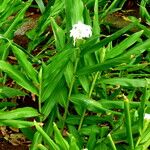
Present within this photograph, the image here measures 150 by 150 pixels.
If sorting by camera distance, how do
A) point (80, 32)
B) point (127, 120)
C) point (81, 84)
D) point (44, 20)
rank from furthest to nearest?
point (44, 20), point (81, 84), point (80, 32), point (127, 120)

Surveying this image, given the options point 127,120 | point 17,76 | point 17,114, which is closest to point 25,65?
point 17,76

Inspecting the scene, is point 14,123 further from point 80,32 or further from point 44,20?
point 44,20

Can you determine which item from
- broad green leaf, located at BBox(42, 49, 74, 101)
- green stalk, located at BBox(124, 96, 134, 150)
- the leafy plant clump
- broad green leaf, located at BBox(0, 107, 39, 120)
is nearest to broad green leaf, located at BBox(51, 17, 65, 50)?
the leafy plant clump

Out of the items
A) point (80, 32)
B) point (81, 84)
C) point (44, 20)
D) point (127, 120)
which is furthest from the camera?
point (44, 20)

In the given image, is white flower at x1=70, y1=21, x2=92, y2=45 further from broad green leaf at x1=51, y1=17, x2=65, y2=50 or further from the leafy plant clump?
broad green leaf at x1=51, y1=17, x2=65, y2=50

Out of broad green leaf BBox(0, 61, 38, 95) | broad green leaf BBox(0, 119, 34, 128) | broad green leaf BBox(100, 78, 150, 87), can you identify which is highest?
broad green leaf BBox(0, 61, 38, 95)

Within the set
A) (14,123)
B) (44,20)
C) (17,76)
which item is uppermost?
(44,20)

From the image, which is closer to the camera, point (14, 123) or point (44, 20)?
point (14, 123)

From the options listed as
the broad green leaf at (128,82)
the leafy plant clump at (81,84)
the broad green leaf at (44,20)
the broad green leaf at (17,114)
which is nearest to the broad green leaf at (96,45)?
the leafy plant clump at (81,84)

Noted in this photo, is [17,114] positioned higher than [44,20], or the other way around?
→ [44,20]

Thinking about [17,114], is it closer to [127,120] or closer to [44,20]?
[127,120]
